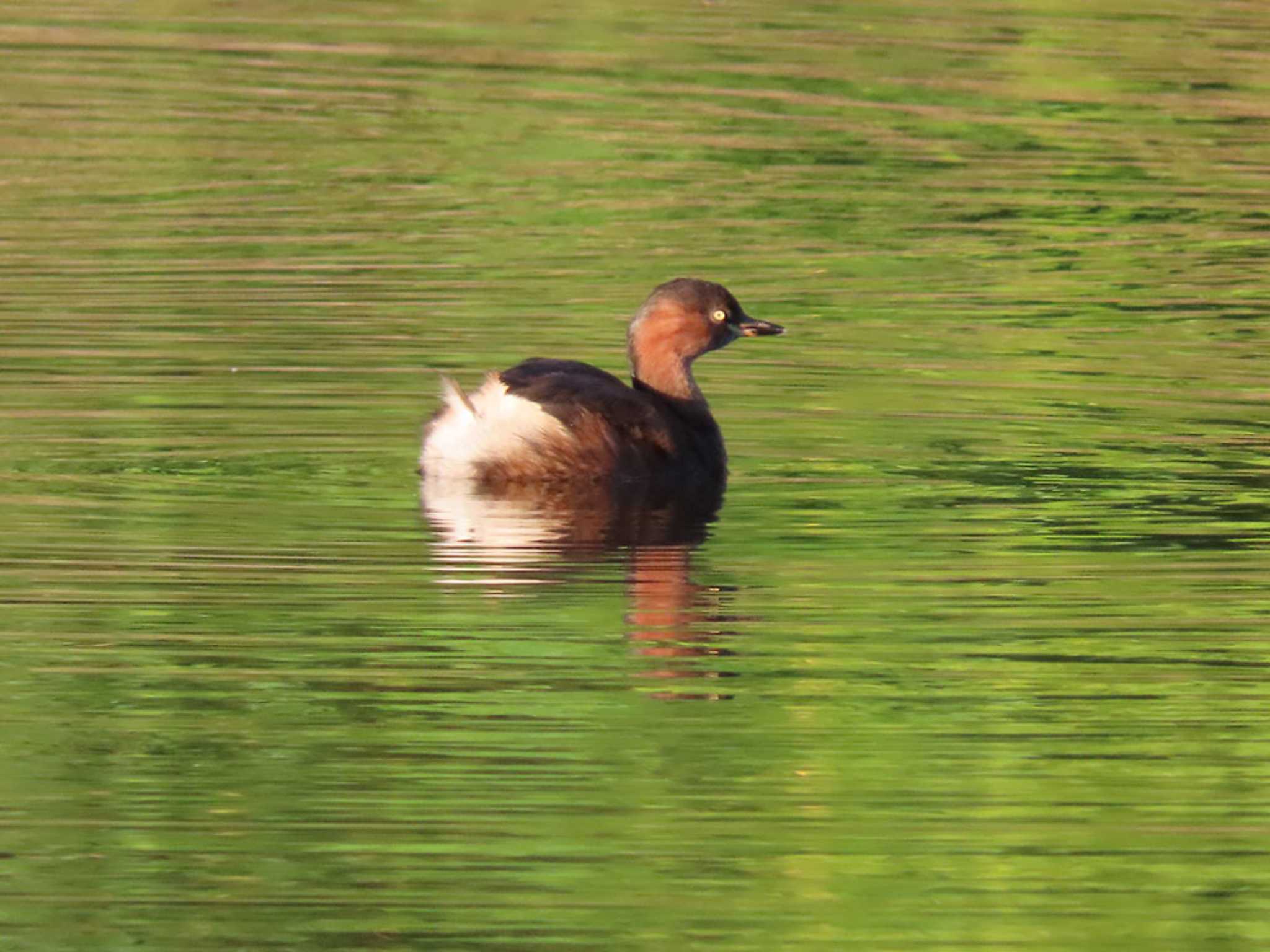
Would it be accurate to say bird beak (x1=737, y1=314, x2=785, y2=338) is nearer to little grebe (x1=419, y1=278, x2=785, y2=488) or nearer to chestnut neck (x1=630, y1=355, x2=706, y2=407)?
chestnut neck (x1=630, y1=355, x2=706, y2=407)

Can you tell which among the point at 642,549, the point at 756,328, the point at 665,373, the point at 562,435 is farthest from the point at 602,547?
the point at 756,328

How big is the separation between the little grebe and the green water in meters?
0.24

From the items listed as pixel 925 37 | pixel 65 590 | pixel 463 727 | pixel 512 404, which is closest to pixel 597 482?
pixel 512 404

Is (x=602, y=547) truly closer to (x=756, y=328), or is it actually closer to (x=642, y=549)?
(x=642, y=549)

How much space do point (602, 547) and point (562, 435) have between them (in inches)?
38.1

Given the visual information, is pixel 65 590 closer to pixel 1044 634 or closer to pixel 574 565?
pixel 574 565

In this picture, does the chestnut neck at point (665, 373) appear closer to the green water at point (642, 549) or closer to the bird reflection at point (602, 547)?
the green water at point (642, 549)

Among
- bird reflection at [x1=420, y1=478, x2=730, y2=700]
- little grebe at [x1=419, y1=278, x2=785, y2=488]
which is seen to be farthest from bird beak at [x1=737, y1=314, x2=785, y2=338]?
bird reflection at [x1=420, y1=478, x2=730, y2=700]

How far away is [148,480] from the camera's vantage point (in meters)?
10.3

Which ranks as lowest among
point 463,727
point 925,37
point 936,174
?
point 463,727

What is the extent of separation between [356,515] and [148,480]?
0.85m

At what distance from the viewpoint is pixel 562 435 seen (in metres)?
10.6

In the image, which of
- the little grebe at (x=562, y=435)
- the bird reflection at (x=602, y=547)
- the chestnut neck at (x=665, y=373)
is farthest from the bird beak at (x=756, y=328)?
the bird reflection at (x=602, y=547)

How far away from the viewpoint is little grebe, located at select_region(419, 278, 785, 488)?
414 inches
